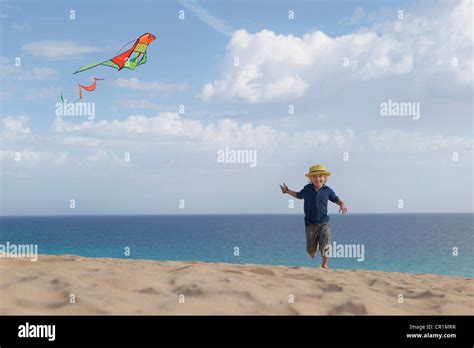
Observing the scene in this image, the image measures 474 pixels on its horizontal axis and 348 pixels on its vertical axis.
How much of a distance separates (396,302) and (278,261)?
1561 inches

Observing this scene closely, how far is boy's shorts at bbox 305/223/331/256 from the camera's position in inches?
332

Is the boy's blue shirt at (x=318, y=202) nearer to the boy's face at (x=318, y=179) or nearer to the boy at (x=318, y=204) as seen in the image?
the boy at (x=318, y=204)

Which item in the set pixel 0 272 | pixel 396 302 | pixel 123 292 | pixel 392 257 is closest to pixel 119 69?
pixel 0 272

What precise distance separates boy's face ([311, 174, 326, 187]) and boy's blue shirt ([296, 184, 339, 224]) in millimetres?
101

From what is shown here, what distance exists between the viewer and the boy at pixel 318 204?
8469 millimetres

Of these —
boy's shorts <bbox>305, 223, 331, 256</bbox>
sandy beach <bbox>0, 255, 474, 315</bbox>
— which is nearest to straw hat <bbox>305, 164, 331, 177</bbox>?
boy's shorts <bbox>305, 223, 331, 256</bbox>

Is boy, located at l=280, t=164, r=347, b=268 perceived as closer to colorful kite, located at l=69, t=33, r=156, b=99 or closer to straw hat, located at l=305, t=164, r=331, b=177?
straw hat, located at l=305, t=164, r=331, b=177

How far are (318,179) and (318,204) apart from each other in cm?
48

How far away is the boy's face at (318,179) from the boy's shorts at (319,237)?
0.79 m

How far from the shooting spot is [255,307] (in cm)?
374
